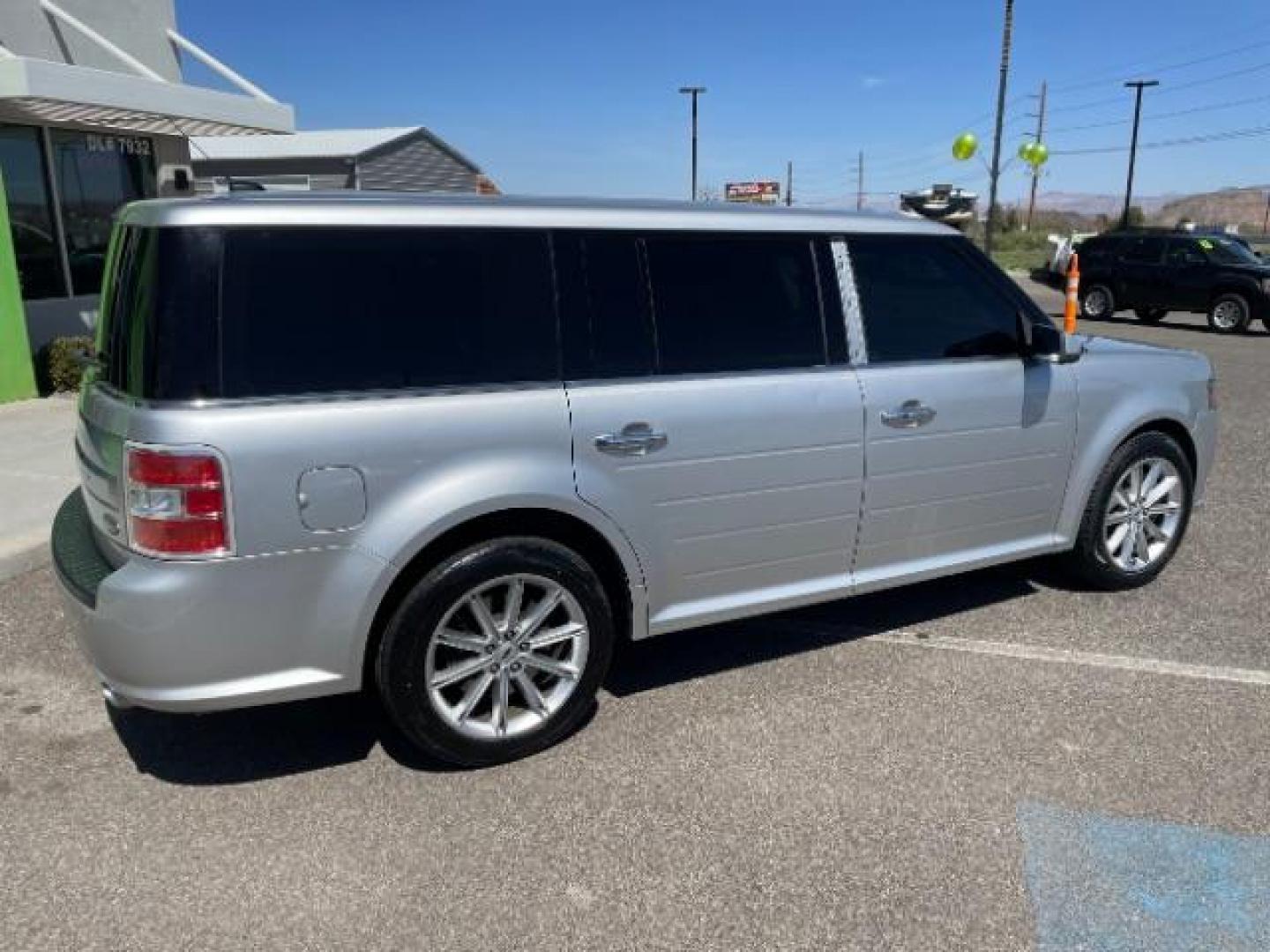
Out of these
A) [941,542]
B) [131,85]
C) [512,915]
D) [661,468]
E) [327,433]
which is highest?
[131,85]

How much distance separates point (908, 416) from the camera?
12.6 feet

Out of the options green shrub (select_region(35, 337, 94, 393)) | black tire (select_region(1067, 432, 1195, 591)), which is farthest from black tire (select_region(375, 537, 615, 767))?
green shrub (select_region(35, 337, 94, 393))

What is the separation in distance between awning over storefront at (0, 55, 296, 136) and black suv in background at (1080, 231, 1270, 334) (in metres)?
15.0

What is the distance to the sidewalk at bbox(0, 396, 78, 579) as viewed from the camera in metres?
5.09

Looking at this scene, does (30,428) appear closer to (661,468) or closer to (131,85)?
(131,85)

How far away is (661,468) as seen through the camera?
3.37m

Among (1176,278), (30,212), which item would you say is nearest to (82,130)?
(30,212)

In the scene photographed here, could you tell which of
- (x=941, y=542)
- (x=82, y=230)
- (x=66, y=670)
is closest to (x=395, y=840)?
(x=66, y=670)

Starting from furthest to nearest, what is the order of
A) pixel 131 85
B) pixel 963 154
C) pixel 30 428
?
pixel 963 154 < pixel 131 85 < pixel 30 428

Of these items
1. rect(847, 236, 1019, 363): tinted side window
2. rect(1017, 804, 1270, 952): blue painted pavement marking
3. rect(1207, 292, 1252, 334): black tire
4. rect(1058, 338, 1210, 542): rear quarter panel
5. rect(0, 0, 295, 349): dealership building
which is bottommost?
rect(1017, 804, 1270, 952): blue painted pavement marking

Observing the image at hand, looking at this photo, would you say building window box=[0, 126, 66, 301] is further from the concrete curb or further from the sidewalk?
the concrete curb

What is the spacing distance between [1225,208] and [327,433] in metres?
170

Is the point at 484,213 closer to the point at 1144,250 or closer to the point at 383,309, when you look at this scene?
the point at 383,309

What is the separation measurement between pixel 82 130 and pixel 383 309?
32.5 feet
